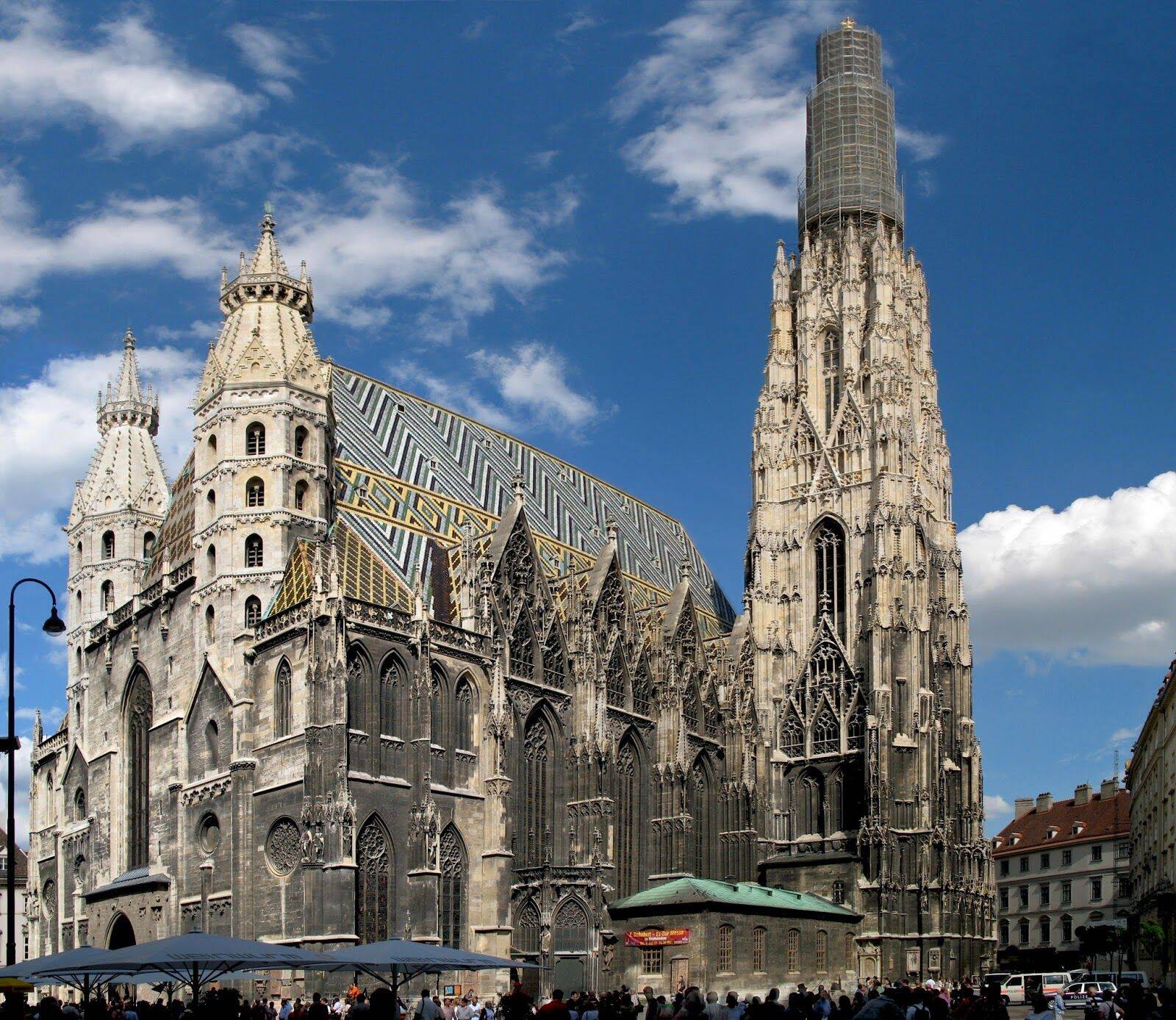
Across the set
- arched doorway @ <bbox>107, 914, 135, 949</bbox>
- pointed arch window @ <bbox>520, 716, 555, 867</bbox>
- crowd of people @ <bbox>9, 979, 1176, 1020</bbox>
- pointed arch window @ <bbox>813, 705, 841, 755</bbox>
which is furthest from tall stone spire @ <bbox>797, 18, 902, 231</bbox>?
crowd of people @ <bbox>9, 979, 1176, 1020</bbox>

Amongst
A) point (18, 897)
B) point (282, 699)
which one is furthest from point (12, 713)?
point (18, 897)

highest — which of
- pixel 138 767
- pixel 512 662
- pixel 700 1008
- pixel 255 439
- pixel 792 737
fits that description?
pixel 255 439

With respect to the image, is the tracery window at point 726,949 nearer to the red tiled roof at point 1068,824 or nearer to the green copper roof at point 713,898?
the green copper roof at point 713,898

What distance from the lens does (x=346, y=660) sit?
49.5 meters

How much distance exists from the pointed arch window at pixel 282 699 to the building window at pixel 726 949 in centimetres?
1912

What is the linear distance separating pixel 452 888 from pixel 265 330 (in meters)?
21.7

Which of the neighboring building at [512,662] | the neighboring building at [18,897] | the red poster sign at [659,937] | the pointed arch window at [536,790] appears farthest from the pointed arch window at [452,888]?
the neighboring building at [18,897]

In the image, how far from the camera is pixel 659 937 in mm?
57562

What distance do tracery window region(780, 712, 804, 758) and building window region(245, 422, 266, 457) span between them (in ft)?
100

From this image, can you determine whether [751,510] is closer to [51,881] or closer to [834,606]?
[834,606]

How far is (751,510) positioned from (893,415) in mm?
8793

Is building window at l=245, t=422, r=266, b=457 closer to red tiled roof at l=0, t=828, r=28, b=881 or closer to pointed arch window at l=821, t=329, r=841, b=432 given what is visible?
pointed arch window at l=821, t=329, r=841, b=432

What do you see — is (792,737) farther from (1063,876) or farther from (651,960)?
(1063,876)

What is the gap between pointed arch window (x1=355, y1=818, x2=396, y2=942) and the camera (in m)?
49.2
